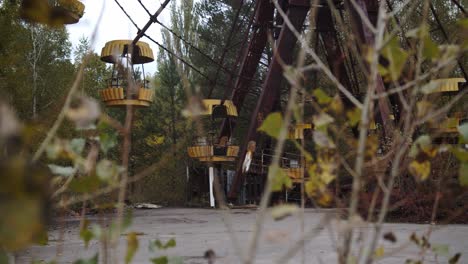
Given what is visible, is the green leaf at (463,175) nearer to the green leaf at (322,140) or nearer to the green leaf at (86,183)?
the green leaf at (322,140)

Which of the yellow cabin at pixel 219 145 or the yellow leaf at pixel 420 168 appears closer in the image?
the yellow leaf at pixel 420 168

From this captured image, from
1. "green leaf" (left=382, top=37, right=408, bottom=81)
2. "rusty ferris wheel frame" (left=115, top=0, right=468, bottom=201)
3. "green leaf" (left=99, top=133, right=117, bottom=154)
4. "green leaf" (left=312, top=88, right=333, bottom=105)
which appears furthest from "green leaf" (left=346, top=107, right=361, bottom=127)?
"rusty ferris wheel frame" (left=115, top=0, right=468, bottom=201)

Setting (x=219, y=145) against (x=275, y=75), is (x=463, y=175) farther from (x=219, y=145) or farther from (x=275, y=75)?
(x=219, y=145)

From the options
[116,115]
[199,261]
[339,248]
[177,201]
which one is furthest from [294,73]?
[116,115]

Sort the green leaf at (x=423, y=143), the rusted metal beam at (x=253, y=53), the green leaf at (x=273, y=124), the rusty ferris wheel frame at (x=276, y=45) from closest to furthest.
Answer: the green leaf at (x=273, y=124), the green leaf at (x=423, y=143), the rusty ferris wheel frame at (x=276, y=45), the rusted metal beam at (x=253, y=53)

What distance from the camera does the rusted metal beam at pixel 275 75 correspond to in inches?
447

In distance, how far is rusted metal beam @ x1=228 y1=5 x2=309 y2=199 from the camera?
11359 millimetres

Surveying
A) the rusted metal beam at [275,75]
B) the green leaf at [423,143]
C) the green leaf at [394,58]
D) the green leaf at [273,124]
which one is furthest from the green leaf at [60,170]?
the rusted metal beam at [275,75]

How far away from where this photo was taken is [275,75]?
1205 centimetres

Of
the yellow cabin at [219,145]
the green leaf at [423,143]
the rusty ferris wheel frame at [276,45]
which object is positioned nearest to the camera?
the green leaf at [423,143]

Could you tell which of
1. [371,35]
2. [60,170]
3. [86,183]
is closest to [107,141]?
[60,170]

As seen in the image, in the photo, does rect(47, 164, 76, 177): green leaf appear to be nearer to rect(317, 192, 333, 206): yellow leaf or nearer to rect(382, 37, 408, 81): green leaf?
rect(317, 192, 333, 206): yellow leaf

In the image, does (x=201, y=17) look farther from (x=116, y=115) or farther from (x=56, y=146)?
(x=56, y=146)

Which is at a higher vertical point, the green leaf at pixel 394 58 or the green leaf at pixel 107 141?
the green leaf at pixel 394 58
